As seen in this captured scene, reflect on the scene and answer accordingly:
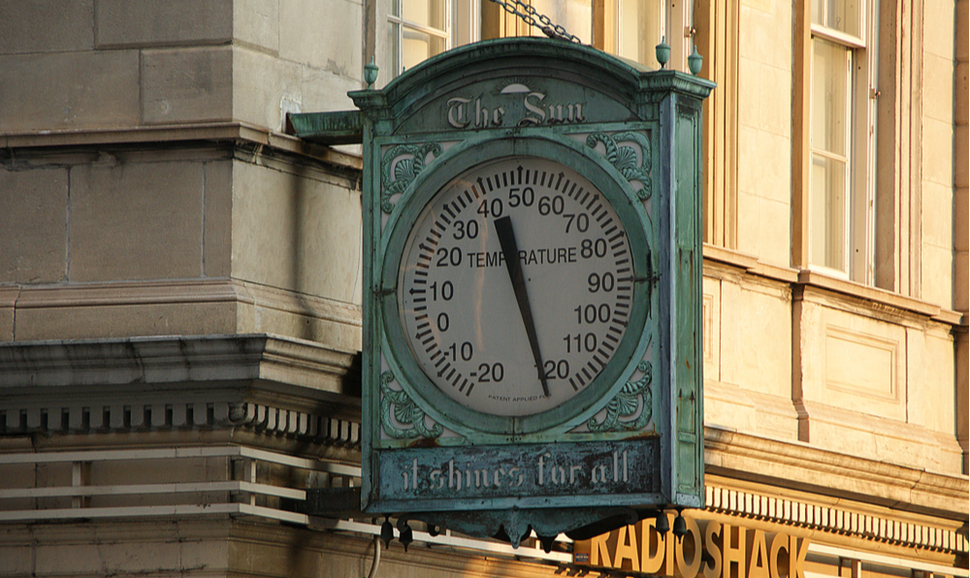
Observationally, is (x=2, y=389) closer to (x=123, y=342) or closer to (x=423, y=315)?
(x=123, y=342)

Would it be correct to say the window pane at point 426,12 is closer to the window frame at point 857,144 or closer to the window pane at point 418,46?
the window pane at point 418,46

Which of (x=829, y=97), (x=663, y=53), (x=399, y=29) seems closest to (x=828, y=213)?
(x=829, y=97)

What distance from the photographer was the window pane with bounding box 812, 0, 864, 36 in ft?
54.0

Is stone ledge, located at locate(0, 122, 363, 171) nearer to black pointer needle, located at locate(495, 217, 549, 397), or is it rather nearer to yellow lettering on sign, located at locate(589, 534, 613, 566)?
black pointer needle, located at locate(495, 217, 549, 397)

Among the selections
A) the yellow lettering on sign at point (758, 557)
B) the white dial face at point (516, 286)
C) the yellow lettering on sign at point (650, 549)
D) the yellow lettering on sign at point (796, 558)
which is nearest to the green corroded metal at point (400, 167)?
the white dial face at point (516, 286)

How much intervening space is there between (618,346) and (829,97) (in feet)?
22.7

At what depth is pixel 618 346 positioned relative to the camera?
Result: 33.1 feet

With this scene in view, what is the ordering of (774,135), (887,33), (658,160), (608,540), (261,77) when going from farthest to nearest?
(887,33) → (774,135) → (608,540) → (261,77) → (658,160)

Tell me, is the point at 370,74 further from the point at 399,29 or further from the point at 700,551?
the point at 700,551

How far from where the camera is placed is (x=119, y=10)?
36.2 ft

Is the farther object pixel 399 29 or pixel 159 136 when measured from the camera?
pixel 399 29

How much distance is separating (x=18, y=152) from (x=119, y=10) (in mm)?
853

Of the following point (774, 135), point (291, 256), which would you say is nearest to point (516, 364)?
point (291, 256)

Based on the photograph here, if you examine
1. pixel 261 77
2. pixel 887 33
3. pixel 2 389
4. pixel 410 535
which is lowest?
pixel 410 535
